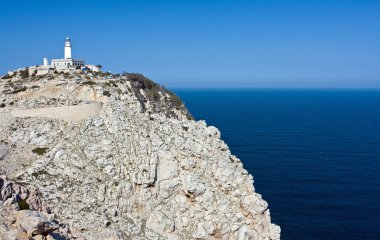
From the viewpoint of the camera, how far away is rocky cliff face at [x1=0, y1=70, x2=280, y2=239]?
131 feet

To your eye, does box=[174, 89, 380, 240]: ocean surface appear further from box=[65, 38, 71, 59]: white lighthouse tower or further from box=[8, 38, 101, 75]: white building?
box=[65, 38, 71, 59]: white lighthouse tower

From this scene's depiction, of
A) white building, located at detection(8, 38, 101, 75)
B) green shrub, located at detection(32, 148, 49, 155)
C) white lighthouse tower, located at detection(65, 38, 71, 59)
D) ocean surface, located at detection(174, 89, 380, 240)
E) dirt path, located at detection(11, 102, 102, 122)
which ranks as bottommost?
ocean surface, located at detection(174, 89, 380, 240)

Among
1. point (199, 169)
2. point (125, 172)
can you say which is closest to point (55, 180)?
point (125, 172)

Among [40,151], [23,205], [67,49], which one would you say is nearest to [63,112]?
[40,151]

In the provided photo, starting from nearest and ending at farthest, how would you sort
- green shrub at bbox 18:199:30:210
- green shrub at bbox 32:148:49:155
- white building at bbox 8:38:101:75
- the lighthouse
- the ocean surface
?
green shrub at bbox 18:199:30:210, green shrub at bbox 32:148:49:155, the ocean surface, white building at bbox 8:38:101:75, the lighthouse

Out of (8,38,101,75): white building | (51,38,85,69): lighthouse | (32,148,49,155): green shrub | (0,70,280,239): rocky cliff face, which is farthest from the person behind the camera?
(51,38,85,69): lighthouse

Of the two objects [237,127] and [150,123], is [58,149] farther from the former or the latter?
[237,127]

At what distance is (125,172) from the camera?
4362 cm

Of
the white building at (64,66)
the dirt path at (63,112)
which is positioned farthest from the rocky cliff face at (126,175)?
the white building at (64,66)

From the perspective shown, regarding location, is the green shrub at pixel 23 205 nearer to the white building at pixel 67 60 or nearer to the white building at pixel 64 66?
the white building at pixel 64 66

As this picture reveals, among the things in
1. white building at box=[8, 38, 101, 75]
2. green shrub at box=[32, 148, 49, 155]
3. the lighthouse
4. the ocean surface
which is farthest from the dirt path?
the ocean surface

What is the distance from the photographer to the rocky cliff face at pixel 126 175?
39.8m

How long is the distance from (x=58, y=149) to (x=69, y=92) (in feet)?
41.1

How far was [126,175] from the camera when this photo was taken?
43469 mm
